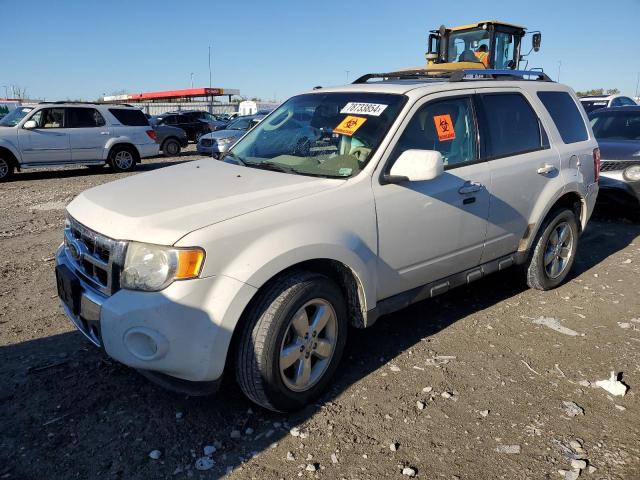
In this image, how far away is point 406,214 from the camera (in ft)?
10.6

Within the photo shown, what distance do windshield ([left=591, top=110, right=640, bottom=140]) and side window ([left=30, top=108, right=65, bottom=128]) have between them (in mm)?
11646

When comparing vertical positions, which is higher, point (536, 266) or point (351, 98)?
point (351, 98)

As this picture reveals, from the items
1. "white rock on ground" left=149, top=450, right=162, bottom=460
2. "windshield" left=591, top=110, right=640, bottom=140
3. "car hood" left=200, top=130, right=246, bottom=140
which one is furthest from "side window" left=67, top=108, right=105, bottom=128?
"white rock on ground" left=149, top=450, right=162, bottom=460

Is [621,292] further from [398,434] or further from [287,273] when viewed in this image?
[287,273]

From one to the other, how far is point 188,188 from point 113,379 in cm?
131

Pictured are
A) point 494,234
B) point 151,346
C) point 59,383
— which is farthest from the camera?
point 494,234

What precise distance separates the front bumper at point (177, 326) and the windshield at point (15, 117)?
38.4 ft

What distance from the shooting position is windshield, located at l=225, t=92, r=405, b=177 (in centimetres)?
326

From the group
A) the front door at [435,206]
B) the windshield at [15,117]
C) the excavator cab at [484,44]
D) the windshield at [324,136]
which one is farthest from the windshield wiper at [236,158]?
the windshield at [15,117]

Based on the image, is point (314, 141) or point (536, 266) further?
point (536, 266)

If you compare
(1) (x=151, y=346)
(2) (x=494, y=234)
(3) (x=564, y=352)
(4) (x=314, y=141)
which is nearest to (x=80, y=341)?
(1) (x=151, y=346)

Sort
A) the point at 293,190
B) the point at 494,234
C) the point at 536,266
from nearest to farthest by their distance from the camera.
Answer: the point at 293,190 < the point at 494,234 < the point at 536,266

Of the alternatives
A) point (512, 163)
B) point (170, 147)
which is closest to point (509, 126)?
point (512, 163)

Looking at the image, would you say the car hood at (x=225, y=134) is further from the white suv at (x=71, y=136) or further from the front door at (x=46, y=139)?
the front door at (x=46, y=139)
